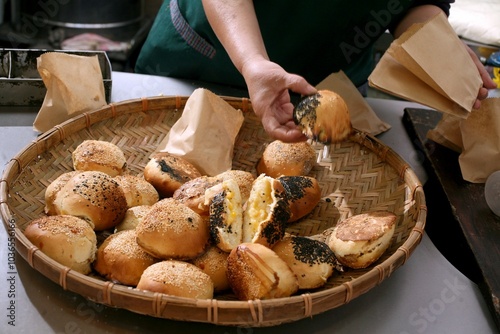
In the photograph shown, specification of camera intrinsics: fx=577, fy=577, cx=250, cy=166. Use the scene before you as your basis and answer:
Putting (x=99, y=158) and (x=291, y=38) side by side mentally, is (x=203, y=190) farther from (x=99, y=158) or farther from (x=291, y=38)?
(x=291, y=38)

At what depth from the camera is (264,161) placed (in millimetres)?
1502

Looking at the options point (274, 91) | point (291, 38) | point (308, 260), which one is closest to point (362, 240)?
point (308, 260)

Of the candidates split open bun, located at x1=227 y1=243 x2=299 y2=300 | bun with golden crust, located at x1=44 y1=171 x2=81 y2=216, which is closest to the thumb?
split open bun, located at x1=227 y1=243 x2=299 y2=300

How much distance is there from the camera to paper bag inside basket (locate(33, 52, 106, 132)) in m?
1.53

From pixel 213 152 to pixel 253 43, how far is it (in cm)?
30

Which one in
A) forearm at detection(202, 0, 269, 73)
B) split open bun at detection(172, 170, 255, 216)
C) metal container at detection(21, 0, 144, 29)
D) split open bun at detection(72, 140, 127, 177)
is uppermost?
forearm at detection(202, 0, 269, 73)

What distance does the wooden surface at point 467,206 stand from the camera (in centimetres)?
123

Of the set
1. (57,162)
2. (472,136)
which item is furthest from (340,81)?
(57,162)

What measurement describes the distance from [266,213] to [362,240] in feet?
0.66

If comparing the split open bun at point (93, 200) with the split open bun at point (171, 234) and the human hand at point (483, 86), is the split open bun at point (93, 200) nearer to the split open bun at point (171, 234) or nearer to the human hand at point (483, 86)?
the split open bun at point (171, 234)

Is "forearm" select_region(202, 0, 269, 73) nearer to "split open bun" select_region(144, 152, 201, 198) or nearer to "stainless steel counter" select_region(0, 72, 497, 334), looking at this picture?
"split open bun" select_region(144, 152, 201, 198)

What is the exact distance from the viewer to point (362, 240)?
3.82ft

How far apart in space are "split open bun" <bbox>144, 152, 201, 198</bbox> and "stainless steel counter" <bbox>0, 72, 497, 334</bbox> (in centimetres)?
35

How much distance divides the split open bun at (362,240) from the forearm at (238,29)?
49cm
